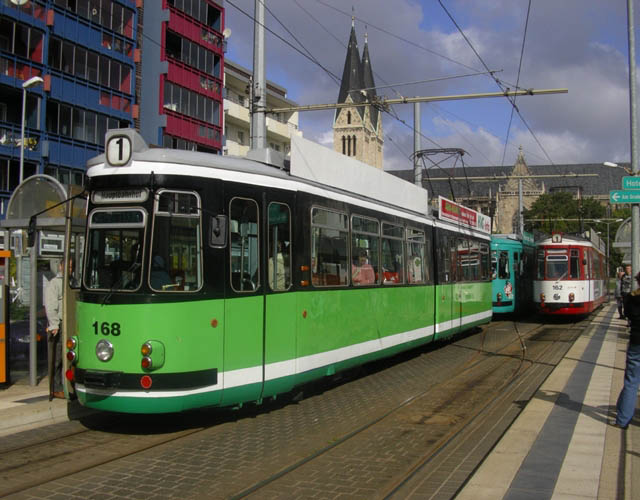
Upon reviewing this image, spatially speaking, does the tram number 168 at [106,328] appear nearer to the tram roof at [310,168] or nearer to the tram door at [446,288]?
the tram roof at [310,168]

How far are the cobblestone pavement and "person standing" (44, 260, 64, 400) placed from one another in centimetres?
213

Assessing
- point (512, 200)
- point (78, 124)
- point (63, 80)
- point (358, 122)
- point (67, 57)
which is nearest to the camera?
point (63, 80)

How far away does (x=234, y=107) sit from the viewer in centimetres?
5153

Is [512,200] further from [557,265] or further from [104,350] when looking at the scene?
[104,350]

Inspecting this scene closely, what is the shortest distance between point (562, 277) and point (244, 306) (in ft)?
61.7

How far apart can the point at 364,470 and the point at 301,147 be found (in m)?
4.50

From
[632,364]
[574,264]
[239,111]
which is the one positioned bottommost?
[632,364]

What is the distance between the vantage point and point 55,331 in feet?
31.1

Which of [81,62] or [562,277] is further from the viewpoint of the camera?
[81,62]

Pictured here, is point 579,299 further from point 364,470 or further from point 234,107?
point 234,107

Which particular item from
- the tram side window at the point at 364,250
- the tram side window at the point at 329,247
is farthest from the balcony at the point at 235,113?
the tram side window at the point at 329,247

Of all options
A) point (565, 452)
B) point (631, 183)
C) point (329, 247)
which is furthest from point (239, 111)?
point (565, 452)

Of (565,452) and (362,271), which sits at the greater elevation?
(362,271)

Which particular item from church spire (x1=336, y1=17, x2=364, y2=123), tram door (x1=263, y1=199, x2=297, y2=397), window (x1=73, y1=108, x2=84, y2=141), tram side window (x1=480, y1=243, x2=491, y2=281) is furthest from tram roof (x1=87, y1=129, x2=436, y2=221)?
church spire (x1=336, y1=17, x2=364, y2=123)
